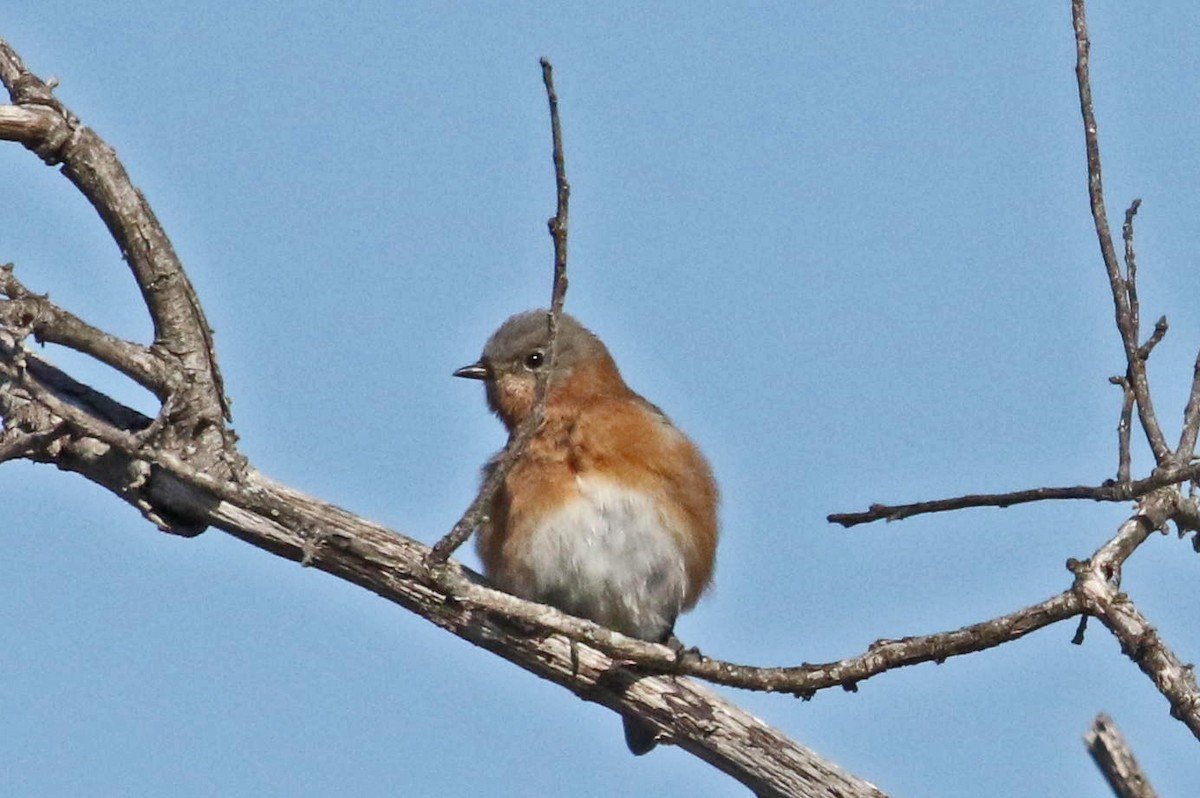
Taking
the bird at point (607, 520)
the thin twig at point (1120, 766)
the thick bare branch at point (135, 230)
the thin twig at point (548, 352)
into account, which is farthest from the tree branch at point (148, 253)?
the thin twig at point (1120, 766)

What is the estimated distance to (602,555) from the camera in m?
8.09

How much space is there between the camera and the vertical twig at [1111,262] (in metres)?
6.29

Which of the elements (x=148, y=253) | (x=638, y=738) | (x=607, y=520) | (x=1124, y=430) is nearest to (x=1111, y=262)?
(x=1124, y=430)

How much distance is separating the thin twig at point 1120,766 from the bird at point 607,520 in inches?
122

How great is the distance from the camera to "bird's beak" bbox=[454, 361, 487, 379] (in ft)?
30.1

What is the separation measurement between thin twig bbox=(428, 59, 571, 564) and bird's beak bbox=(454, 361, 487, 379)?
2.26 metres

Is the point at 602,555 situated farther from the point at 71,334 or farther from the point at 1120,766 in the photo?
the point at 1120,766

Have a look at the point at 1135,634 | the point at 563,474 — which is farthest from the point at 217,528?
the point at 1135,634

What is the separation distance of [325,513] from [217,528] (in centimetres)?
47

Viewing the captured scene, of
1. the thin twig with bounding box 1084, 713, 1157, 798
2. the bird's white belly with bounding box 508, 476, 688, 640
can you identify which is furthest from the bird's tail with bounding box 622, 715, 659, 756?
the thin twig with bounding box 1084, 713, 1157, 798

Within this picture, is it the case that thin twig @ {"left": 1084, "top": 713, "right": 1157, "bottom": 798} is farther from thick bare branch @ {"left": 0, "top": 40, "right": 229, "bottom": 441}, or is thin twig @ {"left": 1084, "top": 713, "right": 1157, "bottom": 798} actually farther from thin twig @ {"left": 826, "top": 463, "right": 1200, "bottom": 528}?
thick bare branch @ {"left": 0, "top": 40, "right": 229, "bottom": 441}

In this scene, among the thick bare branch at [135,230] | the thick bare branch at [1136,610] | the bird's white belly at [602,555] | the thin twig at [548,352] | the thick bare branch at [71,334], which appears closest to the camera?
the thin twig at [548,352]

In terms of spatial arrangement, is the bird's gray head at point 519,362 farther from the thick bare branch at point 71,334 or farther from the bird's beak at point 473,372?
the thick bare branch at point 71,334

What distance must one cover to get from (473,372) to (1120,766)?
4.99 m
